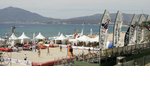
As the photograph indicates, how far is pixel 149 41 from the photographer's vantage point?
60.7 ft

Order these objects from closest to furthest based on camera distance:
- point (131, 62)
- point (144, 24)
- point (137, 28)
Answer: point (131, 62) → point (137, 28) → point (144, 24)

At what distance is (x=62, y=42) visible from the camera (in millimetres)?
24953
